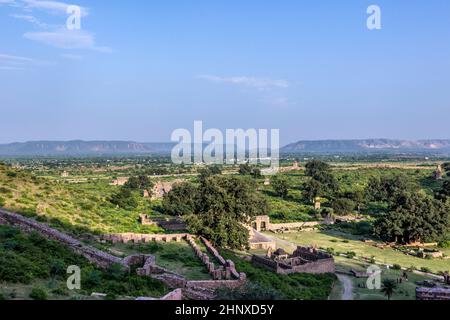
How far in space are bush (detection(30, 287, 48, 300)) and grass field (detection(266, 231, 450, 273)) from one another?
3127cm

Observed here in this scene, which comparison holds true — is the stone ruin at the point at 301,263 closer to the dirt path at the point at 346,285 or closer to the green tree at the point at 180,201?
the dirt path at the point at 346,285

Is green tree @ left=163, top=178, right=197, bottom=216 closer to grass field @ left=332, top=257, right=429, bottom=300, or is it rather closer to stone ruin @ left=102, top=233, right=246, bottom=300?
grass field @ left=332, top=257, right=429, bottom=300

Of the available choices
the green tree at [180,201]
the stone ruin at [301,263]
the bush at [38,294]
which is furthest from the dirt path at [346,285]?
the green tree at [180,201]

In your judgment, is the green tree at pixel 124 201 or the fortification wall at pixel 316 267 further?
the green tree at pixel 124 201

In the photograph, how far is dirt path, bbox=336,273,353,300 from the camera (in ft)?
95.7

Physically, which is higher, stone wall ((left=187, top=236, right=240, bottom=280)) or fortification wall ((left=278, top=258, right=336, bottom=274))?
stone wall ((left=187, top=236, right=240, bottom=280))

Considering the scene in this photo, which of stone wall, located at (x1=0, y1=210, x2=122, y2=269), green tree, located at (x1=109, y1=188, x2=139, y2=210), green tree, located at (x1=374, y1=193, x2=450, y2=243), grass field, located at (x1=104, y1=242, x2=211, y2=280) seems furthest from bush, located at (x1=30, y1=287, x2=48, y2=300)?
green tree, located at (x1=109, y1=188, x2=139, y2=210)

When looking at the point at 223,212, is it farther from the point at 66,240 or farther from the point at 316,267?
the point at 66,240

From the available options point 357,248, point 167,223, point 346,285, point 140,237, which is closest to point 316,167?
point 357,248

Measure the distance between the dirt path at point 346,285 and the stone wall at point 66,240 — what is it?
13.6 m

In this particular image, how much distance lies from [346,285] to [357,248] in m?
17.2

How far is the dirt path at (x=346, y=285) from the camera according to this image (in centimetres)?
2917
